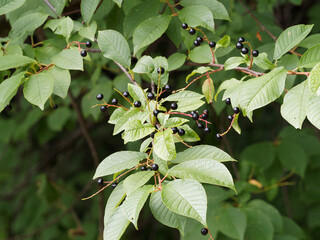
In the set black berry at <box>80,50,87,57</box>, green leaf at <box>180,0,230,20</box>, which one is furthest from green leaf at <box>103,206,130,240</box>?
green leaf at <box>180,0,230,20</box>

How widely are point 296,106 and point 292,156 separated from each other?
69.9 inches

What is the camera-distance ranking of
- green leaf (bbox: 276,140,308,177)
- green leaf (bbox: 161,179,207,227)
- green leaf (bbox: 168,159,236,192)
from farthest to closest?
1. green leaf (bbox: 276,140,308,177)
2. green leaf (bbox: 168,159,236,192)
3. green leaf (bbox: 161,179,207,227)

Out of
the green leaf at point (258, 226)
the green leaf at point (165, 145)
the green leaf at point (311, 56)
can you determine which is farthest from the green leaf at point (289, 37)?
the green leaf at point (258, 226)

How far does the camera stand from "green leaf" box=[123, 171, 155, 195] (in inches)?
46.4

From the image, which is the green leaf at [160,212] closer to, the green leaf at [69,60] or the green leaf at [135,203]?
the green leaf at [135,203]

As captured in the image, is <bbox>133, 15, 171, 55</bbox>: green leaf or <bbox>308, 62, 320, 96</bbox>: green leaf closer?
<bbox>308, 62, 320, 96</bbox>: green leaf

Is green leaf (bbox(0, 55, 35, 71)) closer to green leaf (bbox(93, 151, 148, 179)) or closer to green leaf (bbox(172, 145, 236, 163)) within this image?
green leaf (bbox(93, 151, 148, 179))

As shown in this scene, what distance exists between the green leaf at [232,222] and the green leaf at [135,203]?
3.41 ft

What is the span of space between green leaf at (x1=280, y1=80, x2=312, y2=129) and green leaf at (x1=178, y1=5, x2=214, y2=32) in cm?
51

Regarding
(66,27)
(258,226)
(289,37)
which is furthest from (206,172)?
(258,226)

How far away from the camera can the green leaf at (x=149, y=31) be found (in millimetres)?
1667

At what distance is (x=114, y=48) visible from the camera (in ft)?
4.98

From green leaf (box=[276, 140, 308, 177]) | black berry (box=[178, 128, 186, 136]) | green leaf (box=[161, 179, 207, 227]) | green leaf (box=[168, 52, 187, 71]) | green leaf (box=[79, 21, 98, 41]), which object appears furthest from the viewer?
green leaf (box=[276, 140, 308, 177])

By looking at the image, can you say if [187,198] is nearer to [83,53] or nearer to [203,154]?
[203,154]
